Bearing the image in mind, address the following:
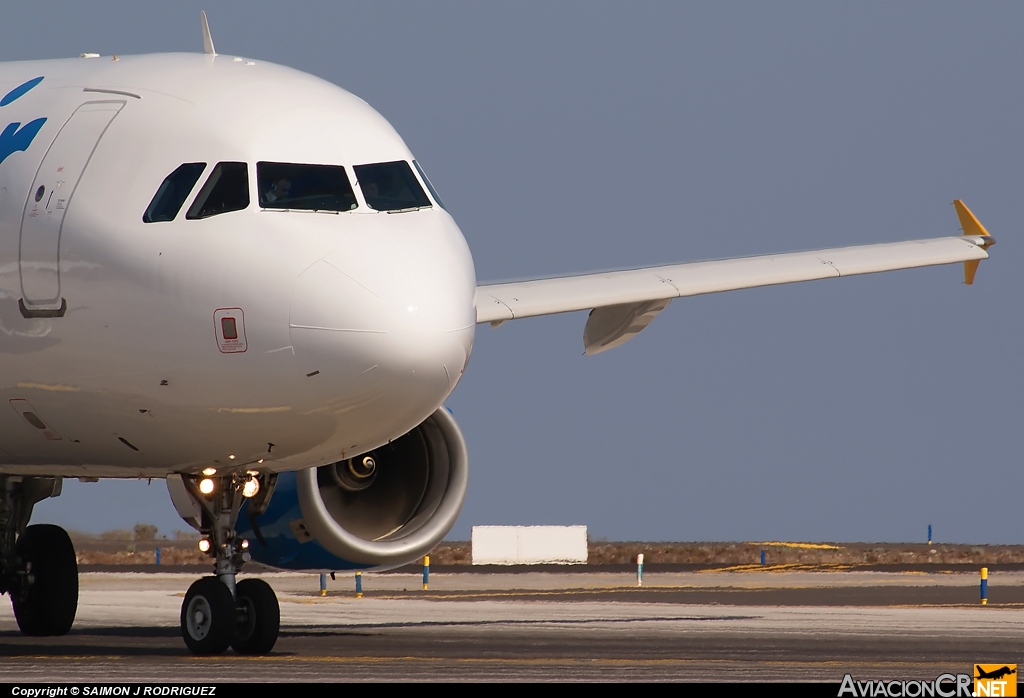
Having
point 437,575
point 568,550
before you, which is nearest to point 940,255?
point 437,575

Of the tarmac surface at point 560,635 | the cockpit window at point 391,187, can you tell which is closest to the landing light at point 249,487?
the tarmac surface at point 560,635

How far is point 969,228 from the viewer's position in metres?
22.7

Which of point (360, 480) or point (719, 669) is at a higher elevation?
point (360, 480)

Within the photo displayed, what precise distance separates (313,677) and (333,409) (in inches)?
77.0

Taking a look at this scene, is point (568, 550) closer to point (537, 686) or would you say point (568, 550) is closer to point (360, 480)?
point (360, 480)

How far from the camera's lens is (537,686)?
38.5 ft

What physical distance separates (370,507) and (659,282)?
13.3 feet

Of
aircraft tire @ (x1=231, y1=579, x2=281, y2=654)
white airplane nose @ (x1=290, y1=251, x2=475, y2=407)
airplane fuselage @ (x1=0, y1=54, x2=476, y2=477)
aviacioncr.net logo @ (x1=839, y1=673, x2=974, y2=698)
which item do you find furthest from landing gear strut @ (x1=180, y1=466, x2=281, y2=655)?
aviacioncr.net logo @ (x1=839, y1=673, x2=974, y2=698)

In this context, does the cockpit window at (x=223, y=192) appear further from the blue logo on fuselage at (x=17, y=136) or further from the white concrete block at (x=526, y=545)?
the white concrete block at (x=526, y=545)

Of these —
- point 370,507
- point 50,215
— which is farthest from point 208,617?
point 50,215

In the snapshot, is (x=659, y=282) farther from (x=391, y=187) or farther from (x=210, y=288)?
(x=210, y=288)

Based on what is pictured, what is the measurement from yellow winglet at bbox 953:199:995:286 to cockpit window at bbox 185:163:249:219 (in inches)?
451

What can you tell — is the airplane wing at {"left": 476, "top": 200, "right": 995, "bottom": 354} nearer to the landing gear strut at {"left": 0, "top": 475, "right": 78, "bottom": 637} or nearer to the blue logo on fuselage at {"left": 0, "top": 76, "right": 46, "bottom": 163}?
the blue logo on fuselage at {"left": 0, "top": 76, "right": 46, "bottom": 163}

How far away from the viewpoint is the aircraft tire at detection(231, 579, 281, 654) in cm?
1503
